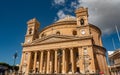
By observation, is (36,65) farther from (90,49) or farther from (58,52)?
(90,49)

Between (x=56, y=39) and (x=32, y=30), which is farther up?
(x=32, y=30)

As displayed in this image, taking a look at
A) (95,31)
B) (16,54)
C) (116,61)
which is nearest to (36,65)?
(16,54)

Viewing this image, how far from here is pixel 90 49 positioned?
2581 cm

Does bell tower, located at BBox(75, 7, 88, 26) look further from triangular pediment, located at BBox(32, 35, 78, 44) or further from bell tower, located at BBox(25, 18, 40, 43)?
bell tower, located at BBox(25, 18, 40, 43)

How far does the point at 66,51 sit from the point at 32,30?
1298 centimetres

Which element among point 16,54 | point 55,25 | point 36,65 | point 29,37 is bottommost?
point 36,65

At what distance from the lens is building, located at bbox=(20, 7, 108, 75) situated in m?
26.2

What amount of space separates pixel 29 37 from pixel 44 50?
7.76 metres

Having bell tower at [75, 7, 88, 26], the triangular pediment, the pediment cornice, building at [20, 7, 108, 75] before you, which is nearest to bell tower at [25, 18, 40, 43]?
building at [20, 7, 108, 75]

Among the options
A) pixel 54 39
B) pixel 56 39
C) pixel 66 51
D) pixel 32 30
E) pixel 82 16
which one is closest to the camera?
pixel 66 51

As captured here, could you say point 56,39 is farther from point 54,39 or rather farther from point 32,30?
point 32,30

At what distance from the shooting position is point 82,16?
102 feet

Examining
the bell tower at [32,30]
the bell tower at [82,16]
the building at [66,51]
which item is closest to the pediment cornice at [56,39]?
the building at [66,51]

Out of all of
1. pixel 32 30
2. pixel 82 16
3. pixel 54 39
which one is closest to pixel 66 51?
pixel 54 39
